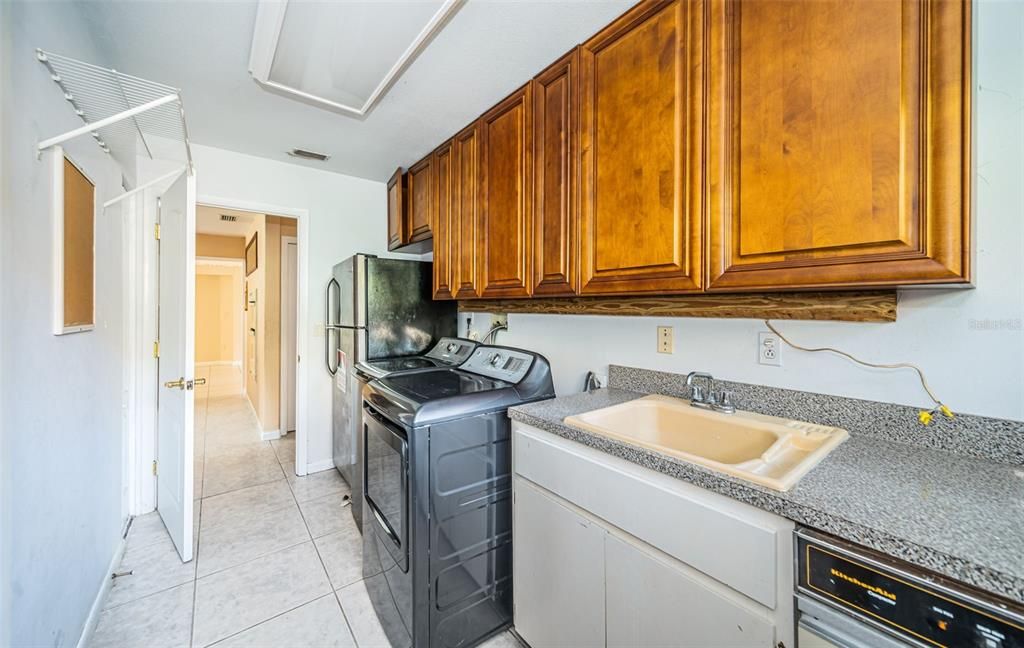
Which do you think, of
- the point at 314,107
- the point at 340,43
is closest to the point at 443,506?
the point at 340,43

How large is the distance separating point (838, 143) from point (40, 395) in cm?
232

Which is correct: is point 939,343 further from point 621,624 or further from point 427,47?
point 427,47

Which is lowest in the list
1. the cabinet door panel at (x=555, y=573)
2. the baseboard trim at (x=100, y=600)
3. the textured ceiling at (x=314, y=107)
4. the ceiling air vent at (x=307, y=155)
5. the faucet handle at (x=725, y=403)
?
the baseboard trim at (x=100, y=600)

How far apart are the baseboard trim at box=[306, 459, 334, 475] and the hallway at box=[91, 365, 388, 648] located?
0.06 metres

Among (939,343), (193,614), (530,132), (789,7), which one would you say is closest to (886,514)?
(939,343)

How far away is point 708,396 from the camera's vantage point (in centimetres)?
146

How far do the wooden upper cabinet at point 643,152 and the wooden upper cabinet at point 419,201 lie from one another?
1402 mm

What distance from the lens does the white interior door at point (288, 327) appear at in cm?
410

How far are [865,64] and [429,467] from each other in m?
1.72

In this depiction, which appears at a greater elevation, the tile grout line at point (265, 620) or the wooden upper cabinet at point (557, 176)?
the wooden upper cabinet at point (557, 176)

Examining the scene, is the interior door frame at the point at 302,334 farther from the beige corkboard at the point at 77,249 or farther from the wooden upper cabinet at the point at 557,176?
the wooden upper cabinet at the point at 557,176

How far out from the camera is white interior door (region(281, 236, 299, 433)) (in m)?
4.10

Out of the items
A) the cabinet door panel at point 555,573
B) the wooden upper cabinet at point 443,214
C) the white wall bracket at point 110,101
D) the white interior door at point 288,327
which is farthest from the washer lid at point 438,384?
the white interior door at point 288,327

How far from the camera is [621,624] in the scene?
1136mm
